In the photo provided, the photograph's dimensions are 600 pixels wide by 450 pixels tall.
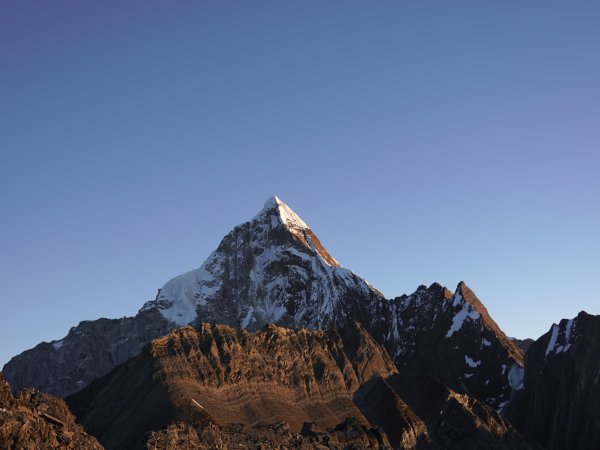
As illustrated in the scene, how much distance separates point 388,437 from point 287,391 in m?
17.6

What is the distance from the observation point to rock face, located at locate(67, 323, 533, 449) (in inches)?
5694

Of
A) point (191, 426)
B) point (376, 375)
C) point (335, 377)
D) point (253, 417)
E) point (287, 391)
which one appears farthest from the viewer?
point (376, 375)

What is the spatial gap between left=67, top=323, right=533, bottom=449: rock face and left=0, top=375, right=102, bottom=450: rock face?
5386cm

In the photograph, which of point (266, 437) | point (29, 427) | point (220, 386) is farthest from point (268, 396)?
point (29, 427)

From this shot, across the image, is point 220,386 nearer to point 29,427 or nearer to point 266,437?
point 266,437

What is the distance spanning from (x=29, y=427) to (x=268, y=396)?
323 ft

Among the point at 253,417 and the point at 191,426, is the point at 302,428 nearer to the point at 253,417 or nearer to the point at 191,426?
the point at 253,417

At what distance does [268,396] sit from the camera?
161 m

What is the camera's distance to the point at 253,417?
15112 centimetres

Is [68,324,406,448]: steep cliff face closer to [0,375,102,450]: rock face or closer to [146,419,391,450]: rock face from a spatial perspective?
[146,419,391,450]: rock face

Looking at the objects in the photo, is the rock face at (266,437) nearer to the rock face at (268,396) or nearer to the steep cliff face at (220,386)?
the rock face at (268,396)

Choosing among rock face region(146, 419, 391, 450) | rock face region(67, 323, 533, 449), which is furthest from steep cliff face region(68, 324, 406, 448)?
rock face region(146, 419, 391, 450)

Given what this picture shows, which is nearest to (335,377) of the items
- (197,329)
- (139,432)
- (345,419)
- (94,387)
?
(345,419)

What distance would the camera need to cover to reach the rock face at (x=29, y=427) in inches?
2470
